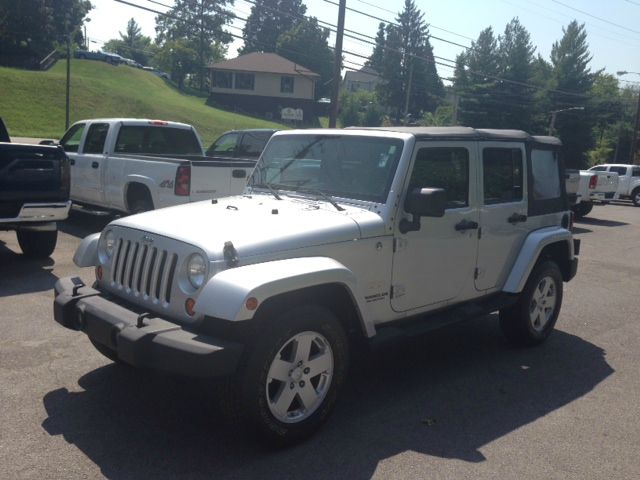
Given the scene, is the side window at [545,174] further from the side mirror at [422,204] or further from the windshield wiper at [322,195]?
the windshield wiper at [322,195]

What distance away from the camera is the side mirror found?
181 inches

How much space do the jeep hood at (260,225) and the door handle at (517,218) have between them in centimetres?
174

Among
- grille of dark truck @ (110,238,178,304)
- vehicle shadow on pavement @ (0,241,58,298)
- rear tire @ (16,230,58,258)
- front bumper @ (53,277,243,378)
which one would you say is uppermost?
grille of dark truck @ (110,238,178,304)

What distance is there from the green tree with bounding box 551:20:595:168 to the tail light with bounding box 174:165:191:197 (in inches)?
1834

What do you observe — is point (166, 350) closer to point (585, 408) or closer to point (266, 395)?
point (266, 395)

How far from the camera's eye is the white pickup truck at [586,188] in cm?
1834

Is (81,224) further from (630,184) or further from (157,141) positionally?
(630,184)

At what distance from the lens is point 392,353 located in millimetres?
6008

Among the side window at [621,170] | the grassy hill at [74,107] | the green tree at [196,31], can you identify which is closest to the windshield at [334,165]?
the side window at [621,170]

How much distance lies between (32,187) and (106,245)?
3.86 metres

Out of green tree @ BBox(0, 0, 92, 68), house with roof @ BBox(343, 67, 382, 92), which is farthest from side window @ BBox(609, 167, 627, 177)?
house with roof @ BBox(343, 67, 382, 92)

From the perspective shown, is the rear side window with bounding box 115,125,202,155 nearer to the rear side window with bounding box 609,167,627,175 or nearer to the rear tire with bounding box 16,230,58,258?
the rear tire with bounding box 16,230,58,258

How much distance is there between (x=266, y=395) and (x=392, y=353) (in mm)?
2322

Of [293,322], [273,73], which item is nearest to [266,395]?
[293,322]
